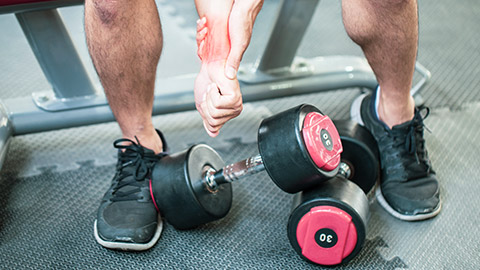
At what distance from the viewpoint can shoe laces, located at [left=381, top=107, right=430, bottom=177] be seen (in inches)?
43.4

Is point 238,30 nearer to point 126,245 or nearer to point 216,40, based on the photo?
point 216,40

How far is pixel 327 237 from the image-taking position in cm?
90

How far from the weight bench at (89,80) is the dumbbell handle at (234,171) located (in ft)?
1.39

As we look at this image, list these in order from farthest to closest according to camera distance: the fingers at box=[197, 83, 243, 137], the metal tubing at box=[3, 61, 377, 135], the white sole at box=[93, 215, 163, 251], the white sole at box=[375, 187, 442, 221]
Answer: the metal tubing at box=[3, 61, 377, 135] < the white sole at box=[375, 187, 442, 221] < the white sole at box=[93, 215, 163, 251] < the fingers at box=[197, 83, 243, 137]

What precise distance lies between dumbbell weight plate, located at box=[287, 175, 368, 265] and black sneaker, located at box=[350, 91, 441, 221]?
0.20 metres

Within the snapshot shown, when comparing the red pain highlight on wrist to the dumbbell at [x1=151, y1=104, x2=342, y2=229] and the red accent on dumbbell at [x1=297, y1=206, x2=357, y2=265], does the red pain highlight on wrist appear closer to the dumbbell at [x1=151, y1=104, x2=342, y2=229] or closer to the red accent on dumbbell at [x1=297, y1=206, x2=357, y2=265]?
the dumbbell at [x1=151, y1=104, x2=342, y2=229]

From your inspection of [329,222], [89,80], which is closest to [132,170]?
[89,80]

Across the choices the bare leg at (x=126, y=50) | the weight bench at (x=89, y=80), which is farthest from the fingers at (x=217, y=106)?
the weight bench at (x=89, y=80)

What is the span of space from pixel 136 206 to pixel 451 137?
94 cm

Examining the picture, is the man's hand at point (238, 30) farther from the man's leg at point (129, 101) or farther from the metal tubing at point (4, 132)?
the metal tubing at point (4, 132)

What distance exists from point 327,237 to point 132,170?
47 cm

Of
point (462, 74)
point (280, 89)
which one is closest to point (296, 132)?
point (280, 89)

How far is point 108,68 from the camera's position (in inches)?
37.3

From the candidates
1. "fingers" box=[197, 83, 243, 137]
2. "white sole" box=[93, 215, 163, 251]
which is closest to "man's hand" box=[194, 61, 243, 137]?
"fingers" box=[197, 83, 243, 137]
